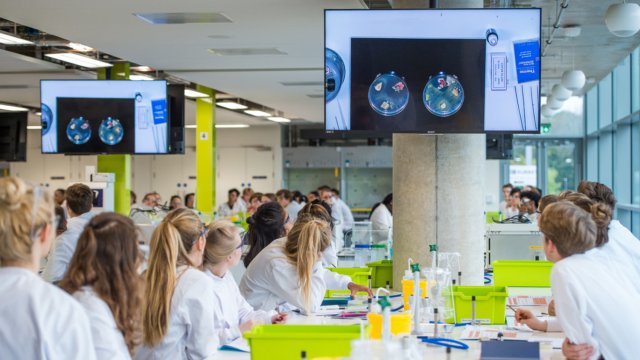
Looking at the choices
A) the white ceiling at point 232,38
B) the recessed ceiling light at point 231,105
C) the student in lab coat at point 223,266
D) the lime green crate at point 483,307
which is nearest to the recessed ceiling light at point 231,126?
the recessed ceiling light at point 231,105

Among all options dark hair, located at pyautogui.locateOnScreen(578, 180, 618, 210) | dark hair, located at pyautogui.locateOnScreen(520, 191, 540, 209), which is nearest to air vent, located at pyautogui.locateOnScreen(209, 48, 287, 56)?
dark hair, located at pyautogui.locateOnScreen(520, 191, 540, 209)

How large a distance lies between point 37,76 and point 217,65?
273cm

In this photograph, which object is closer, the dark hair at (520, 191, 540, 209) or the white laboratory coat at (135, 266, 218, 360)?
the white laboratory coat at (135, 266, 218, 360)

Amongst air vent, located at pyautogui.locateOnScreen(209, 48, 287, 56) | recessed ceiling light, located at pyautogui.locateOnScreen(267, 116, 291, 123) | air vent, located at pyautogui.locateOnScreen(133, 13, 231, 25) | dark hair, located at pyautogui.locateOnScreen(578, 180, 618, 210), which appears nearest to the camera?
dark hair, located at pyautogui.locateOnScreen(578, 180, 618, 210)

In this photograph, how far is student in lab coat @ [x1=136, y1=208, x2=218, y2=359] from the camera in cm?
376

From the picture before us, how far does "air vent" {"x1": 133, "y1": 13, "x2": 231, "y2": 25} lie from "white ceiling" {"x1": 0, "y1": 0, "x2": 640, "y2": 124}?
11 cm

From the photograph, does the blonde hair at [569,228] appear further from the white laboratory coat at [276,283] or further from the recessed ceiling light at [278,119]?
the recessed ceiling light at [278,119]

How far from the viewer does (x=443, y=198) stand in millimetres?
6016

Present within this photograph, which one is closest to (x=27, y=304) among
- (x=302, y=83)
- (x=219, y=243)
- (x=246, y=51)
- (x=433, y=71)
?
(x=219, y=243)

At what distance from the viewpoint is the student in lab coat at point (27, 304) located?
8.46ft

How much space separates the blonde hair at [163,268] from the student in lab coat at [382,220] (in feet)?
25.7

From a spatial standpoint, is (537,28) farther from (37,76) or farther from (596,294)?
(37,76)

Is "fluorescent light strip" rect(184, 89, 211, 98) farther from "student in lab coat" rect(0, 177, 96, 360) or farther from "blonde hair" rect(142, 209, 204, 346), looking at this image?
"student in lab coat" rect(0, 177, 96, 360)

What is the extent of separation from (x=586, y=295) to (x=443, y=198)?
2638 mm
